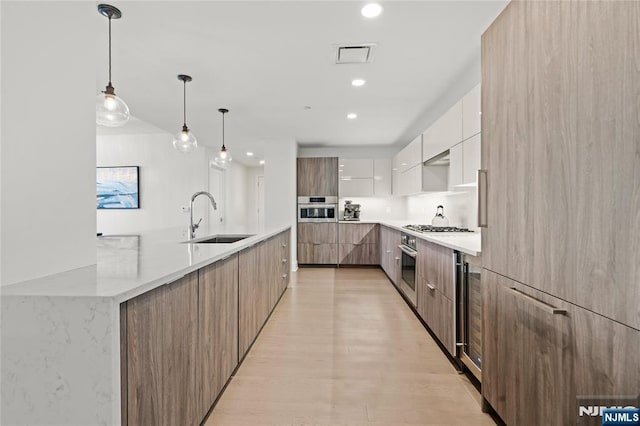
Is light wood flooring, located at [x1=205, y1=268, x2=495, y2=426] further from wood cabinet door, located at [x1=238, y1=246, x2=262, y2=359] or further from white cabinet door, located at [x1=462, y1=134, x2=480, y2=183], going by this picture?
white cabinet door, located at [x1=462, y1=134, x2=480, y2=183]

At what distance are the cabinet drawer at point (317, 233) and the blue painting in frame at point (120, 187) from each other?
3278mm

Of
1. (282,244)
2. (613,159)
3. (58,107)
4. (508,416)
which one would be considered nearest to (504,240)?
(613,159)

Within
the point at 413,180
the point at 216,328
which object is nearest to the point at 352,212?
the point at 413,180

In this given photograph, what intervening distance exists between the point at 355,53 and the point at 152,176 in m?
5.11

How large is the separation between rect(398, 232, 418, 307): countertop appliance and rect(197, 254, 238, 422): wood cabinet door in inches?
76.8

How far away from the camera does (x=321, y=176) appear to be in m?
6.18

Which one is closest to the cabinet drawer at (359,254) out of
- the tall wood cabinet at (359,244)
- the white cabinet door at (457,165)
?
the tall wood cabinet at (359,244)

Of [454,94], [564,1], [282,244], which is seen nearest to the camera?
[564,1]

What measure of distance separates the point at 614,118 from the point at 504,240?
0.70 metres

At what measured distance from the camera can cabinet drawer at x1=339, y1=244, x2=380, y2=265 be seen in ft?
19.4

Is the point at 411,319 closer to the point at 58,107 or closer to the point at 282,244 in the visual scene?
the point at 282,244

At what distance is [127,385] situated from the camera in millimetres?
916

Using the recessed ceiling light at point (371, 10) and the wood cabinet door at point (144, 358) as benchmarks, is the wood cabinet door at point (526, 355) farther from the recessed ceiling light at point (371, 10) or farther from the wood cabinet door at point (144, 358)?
the recessed ceiling light at point (371, 10)

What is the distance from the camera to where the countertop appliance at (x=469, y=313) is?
6.29ft
